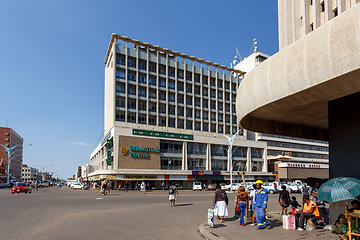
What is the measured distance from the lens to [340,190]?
26.5ft

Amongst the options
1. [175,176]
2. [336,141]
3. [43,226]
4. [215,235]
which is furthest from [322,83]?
[175,176]

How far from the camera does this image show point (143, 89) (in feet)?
197

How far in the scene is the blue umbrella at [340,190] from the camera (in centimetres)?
786

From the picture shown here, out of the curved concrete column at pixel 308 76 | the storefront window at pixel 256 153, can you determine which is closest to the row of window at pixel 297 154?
the storefront window at pixel 256 153

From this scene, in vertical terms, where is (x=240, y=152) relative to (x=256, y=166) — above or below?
above

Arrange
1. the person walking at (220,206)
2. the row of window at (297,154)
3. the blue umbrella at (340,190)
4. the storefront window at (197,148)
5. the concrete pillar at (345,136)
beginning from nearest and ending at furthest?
the blue umbrella at (340,190) → the concrete pillar at (345,136) → the person walking at (220,206) → the storefront window at (197,148) → the row of window at (297,154)

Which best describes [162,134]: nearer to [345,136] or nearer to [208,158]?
[208,158]

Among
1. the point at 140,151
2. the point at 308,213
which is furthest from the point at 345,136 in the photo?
the point at 140,151

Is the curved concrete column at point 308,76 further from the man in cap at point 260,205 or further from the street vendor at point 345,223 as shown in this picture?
the street vendor at point 345,223

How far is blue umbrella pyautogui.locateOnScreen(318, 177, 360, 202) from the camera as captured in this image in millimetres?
7861

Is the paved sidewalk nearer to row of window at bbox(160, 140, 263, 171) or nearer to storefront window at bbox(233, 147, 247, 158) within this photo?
row of window at bbox(160, 140, 263, 171)

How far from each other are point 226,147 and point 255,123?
2097 inches

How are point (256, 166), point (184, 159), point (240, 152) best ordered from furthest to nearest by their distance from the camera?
point (256, 166) → point (240, 152) → point (184, 159)

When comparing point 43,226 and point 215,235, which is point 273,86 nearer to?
point 215,235
